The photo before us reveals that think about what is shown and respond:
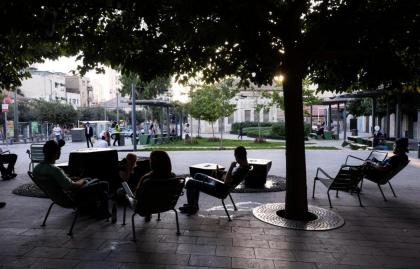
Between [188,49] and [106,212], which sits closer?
[106,212]

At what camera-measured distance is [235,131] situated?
146 feet

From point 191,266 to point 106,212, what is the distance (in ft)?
7.13

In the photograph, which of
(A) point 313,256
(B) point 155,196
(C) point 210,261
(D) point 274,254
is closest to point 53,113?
(B) point 155,196

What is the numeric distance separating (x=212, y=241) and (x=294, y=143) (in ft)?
6.37

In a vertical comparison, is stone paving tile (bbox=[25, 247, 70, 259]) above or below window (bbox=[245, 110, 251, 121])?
below

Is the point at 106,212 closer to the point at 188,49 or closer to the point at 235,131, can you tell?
the point at 188,49

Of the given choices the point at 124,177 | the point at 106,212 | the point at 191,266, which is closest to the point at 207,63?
the point at 124,177

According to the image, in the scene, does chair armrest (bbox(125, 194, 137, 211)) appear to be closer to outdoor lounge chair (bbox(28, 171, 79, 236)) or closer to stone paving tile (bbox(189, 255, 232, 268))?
outdoor lounge chair (bbox(28, 171, 79, 236))

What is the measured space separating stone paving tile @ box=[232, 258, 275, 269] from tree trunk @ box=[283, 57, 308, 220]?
1.80m

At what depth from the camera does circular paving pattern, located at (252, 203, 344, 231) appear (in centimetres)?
539

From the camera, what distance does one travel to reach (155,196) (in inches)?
193

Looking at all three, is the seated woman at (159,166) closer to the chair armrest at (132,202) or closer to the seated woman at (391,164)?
the chair armrest at (132,202)

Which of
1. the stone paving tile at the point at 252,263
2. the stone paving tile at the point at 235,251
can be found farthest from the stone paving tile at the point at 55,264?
the stone paving tile at the point at 252,263

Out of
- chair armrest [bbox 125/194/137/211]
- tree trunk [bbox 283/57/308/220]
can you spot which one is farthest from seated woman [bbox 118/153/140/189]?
tree trunk [bbox 283/57/308/220]
